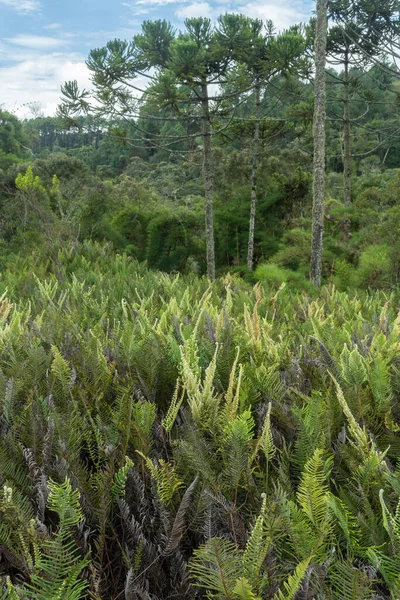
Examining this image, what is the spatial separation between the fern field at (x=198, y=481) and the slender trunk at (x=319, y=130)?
379 inches

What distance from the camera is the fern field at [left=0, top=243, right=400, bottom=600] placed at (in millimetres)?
799

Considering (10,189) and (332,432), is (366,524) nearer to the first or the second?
(332,432)

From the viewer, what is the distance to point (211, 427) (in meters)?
1.22

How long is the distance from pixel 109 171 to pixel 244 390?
5874 centimetres

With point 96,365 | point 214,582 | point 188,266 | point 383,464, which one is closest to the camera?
point 214,582

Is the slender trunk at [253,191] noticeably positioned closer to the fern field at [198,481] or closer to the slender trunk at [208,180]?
the slender trunk at [208,180]

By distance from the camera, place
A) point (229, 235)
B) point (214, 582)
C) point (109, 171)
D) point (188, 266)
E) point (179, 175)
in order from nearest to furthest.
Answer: point (214, 582) < point (188, 266) < point (229, 235) < point (179, 175) < point (109, 171)

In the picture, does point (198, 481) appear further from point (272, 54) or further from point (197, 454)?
point (272, 54)

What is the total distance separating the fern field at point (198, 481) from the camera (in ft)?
2.62

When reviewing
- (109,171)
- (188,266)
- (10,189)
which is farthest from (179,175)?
(188,266)

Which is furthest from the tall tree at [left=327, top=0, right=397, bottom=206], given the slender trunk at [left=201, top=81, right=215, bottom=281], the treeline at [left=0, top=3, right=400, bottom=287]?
the slender trunk at [left=201, top=81, right=215, bottom=281]

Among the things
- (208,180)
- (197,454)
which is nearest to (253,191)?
(208,180)

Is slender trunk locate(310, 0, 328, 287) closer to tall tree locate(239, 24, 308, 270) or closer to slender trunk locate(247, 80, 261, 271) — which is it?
tall tree locate(239, 24, 308, 270)

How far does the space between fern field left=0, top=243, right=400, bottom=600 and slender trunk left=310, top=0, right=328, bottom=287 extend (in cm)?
964
